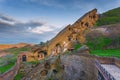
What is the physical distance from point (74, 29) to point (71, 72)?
73.0 feet

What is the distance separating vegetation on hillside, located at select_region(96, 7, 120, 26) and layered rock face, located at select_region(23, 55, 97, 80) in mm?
23766

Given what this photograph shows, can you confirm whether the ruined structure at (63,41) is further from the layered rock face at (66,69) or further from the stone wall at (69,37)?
the layered rock face at (66,69)

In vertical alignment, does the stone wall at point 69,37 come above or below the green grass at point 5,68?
above

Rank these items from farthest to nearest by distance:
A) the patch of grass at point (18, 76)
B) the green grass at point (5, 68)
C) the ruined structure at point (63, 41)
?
the ruined structure at point (63, 41)
the green grass at point (5, 68)
the patch of grass at point (18, 76)

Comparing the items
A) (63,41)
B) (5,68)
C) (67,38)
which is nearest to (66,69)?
(5,68)

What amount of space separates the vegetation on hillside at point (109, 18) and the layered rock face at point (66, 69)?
936 inches

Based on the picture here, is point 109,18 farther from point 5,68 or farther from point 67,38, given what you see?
point 5,68

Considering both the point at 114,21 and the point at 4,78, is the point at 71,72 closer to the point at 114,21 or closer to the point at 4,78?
the point at 4,78

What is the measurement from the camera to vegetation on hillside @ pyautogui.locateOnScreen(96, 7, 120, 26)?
2329 inches

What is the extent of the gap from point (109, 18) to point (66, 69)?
30.3m

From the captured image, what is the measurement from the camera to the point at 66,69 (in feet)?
114

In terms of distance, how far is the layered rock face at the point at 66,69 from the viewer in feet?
108

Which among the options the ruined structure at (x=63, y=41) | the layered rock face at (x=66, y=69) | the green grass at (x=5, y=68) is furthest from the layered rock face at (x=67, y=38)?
the layered rock face at (x=66, y=69)

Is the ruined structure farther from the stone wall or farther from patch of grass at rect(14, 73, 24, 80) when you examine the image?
patch of grass at rect(14, 73, 24, 80)
